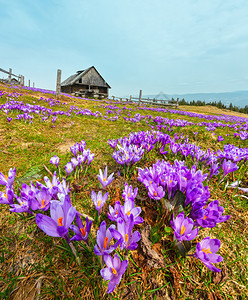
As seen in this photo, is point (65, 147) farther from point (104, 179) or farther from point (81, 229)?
point (81, 229)

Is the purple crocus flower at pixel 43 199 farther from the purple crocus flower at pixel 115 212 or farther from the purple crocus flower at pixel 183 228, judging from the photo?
the purple crocus flower at pixel 183 228

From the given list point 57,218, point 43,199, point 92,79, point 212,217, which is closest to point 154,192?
point 212,217

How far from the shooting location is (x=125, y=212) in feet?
3.90

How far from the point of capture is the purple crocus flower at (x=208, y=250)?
3.19ft

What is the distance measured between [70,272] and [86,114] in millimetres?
7787

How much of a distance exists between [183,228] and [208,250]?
0.64 ft

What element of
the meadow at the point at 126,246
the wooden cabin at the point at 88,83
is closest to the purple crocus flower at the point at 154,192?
the meadow at the point at 126,246

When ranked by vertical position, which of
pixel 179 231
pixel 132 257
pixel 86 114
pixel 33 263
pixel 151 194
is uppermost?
pixel 86 114

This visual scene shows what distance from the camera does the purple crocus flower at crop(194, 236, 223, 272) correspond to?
97 cm

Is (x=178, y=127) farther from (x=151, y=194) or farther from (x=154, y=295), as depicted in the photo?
(x=154, y=295)

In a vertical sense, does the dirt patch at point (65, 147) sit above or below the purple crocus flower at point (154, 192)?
below

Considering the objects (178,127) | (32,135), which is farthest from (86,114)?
(178,127)

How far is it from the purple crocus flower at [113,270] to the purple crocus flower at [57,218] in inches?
12.0

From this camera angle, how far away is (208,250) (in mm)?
1055
